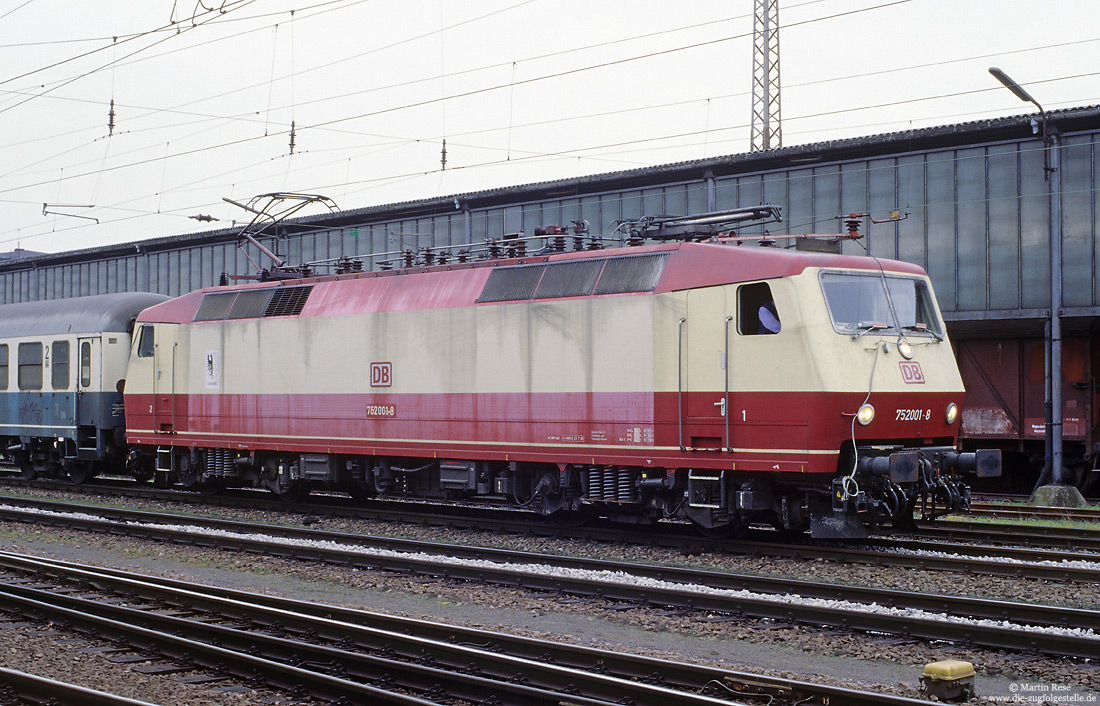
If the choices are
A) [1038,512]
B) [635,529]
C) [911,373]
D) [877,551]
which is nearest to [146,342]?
[635,529]

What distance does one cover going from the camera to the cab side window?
21078mm

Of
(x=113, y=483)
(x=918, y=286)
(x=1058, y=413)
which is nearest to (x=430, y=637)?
Result: (x=918, y=286)

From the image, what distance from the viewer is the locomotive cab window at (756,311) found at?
1262 cm

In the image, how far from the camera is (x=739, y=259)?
1300cm

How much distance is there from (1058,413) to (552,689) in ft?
55.7

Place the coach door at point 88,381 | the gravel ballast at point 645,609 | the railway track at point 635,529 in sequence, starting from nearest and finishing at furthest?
the gravel ballast at point 645,609
the railway track at point 635,529
the coach door at point 88,381

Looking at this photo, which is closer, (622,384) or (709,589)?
(709,589)

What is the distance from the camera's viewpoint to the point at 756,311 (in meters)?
12.8

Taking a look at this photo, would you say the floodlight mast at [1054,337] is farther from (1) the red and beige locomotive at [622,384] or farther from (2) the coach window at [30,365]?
(2) the coach window at [30,365]

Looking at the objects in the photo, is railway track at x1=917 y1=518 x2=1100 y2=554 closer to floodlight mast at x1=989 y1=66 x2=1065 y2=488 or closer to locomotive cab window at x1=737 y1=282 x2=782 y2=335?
locomotive cab window at x1=737 y1=282 x2=782 y2=335

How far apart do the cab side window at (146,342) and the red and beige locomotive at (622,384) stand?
2171 millimetres

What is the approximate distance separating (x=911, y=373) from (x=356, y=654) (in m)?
7.91

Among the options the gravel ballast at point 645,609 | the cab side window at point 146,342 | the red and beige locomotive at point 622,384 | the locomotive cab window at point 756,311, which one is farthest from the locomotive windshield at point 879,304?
the cab side window at point 146,342

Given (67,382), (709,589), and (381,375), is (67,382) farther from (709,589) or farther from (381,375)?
(709,589)
